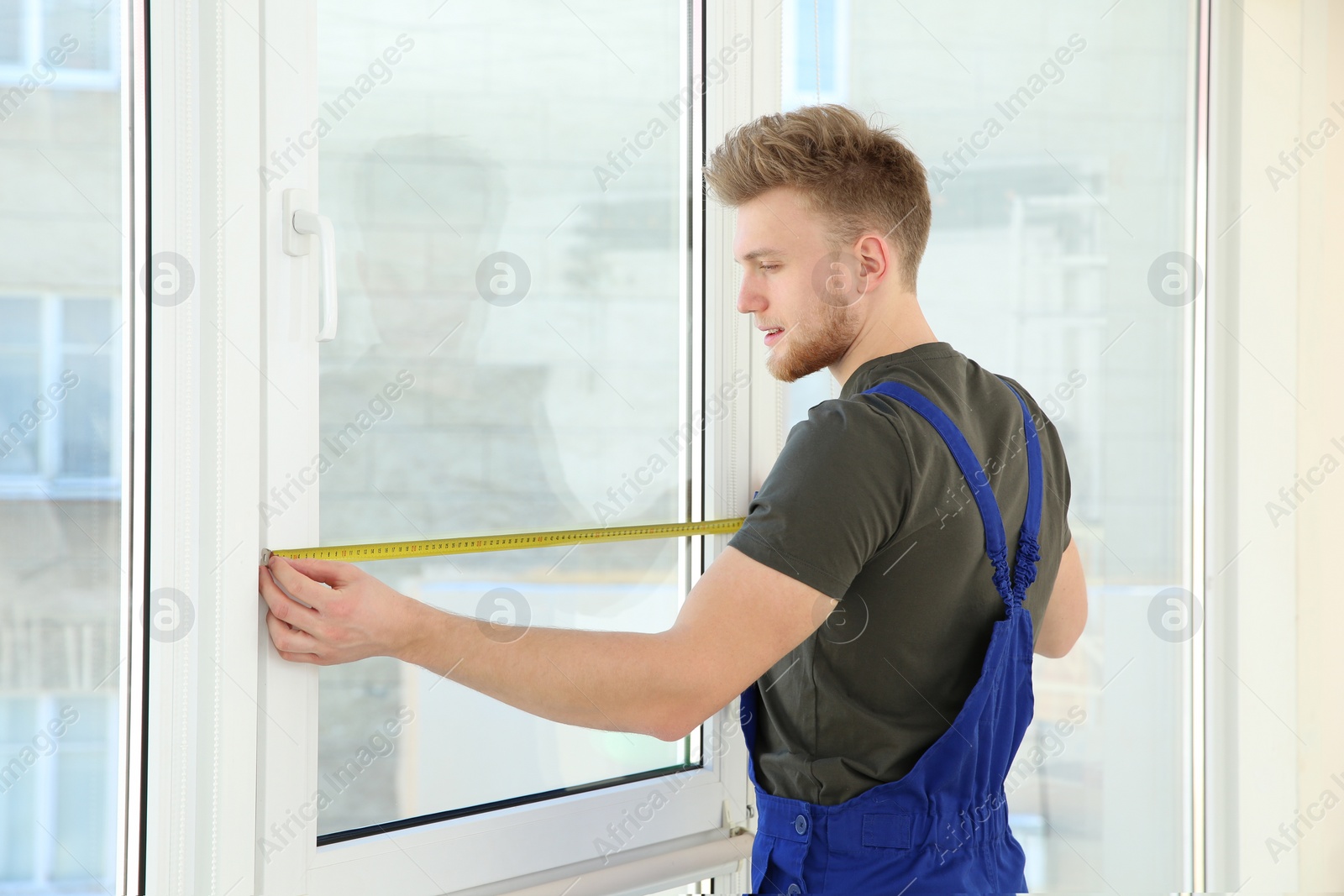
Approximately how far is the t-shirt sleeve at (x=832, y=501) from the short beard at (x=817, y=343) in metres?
0.25

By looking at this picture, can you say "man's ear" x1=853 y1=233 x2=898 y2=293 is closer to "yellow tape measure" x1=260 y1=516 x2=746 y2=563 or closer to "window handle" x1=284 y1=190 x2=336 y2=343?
"yellow tape measure" x1=260 y1=516 x2=746 y2=563

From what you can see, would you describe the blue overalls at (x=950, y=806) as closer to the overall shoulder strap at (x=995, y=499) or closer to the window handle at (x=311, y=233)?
the overall shoulder strap at (x=995, y=499)

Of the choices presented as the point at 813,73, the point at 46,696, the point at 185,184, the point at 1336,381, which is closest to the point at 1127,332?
the point at 1336,381

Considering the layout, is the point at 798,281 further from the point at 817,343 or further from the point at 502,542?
the point at 502,542

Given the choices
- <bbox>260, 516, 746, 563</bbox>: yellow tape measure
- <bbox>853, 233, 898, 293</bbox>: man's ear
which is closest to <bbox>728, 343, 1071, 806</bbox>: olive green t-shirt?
<bbox>853, 233, 898, 293</bbox>: man's ear

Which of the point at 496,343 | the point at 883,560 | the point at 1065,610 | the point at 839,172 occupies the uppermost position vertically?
the point at 839,172

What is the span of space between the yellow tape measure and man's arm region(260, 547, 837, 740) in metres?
0.06

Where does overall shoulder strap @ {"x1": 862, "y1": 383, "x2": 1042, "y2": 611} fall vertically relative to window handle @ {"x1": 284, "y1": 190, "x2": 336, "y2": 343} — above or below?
below

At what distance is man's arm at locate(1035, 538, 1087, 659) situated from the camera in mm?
1742

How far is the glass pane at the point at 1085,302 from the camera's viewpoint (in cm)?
219

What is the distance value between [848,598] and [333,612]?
2.10 ft

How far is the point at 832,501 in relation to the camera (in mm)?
1264

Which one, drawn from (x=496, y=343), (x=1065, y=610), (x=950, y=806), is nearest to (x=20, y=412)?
(x=496, y=343)

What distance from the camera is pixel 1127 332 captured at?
7.86ft
